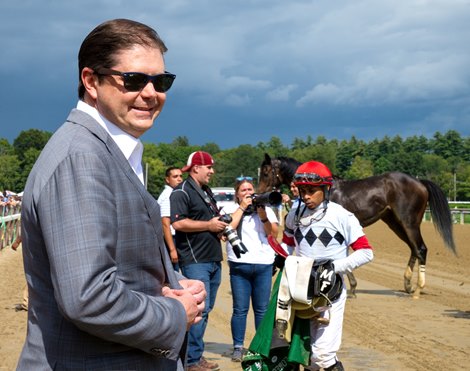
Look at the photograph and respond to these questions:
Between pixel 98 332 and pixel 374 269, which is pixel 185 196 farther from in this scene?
pixel 374 269

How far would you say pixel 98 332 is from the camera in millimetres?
1642

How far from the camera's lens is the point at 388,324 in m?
8.81

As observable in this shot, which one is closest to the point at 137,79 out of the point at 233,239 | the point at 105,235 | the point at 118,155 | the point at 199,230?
the point at 118,155

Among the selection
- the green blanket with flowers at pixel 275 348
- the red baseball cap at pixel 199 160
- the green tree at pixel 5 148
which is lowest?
the green blanket with flowers at pixel 275 348

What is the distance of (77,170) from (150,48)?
18.6 inches

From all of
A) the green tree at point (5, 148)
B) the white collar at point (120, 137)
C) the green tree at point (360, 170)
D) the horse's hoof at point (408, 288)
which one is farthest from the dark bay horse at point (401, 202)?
the green tree at point (5, 148)

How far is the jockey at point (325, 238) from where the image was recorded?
4707mm

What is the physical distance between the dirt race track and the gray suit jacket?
4.84 m

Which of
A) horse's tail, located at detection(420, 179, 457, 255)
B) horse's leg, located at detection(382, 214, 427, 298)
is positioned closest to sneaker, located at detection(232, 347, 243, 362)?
horse's leg, located at detection(382, 214, 427, 298)

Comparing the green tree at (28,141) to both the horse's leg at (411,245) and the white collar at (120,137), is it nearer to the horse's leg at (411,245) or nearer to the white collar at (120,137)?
the horse's leg at (411,245)

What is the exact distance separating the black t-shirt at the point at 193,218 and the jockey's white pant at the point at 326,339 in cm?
183

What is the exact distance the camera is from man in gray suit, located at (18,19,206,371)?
1.62 meters

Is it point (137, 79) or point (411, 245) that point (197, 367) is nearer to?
point (137, 79)

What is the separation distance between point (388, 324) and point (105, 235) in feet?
25.3
